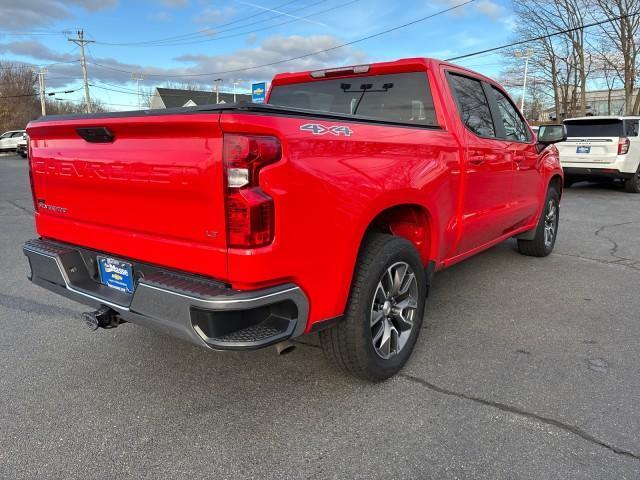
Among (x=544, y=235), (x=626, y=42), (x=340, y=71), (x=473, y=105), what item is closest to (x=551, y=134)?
(x=544, y=235)

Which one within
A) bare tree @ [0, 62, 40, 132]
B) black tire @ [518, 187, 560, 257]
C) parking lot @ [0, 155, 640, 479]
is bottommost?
parking lot @ [0, 155, 640, 479]

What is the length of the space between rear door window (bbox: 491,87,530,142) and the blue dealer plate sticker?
11.0ft

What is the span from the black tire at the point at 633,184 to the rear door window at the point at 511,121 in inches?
346

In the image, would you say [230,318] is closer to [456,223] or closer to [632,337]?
[456,223]

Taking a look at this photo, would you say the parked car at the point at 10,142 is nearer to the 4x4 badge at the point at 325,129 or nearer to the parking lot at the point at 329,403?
the parking lot at the point at 329,403

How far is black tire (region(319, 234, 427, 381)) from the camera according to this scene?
2586mm

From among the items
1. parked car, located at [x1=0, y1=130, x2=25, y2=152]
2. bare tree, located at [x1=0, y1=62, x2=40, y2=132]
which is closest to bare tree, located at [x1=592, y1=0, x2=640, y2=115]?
parked car, located at [x1=0, y1=130, x2=25, y2=152]

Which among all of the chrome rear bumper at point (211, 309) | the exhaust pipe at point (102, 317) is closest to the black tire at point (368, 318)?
the chrome rear bumper at point (211, 309)

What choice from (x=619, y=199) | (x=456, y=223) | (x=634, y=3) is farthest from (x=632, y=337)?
(x=634, y=3)

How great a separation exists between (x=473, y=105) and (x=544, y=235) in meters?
2.41

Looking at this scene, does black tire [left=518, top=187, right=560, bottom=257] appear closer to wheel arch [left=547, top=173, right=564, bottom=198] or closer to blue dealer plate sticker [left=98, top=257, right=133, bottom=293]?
wheel arch [left=547, top=173, right=564, bottom=198]

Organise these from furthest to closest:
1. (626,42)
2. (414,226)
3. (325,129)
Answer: (626,42) → (414,226) → (325,129)

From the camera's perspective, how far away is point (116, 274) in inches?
102

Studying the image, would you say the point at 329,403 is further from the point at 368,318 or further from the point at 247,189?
the point at 247,189
